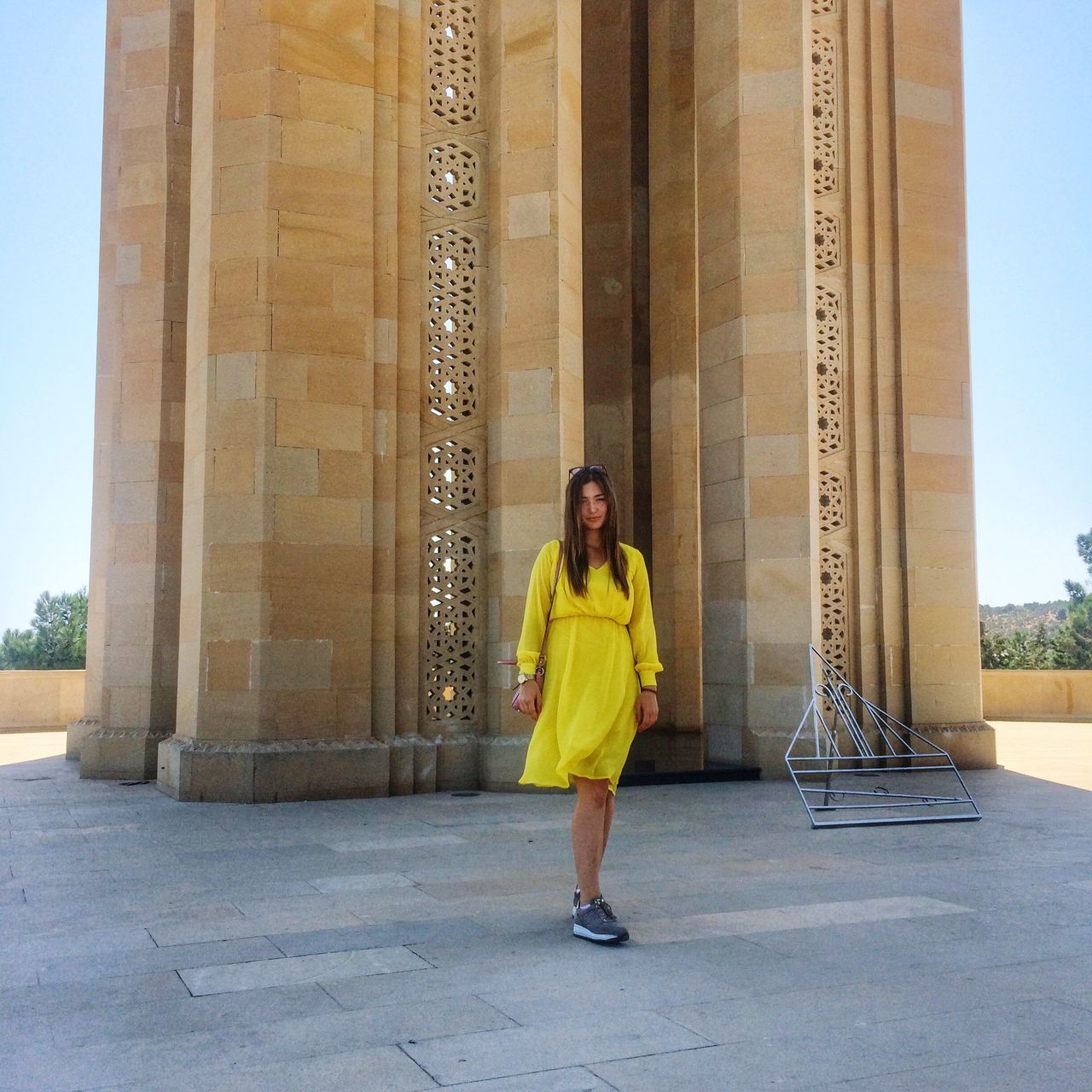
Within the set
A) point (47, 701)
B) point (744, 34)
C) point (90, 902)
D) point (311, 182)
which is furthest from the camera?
point (47, 701)

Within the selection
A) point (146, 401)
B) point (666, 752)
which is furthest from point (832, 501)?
point (146, 401)

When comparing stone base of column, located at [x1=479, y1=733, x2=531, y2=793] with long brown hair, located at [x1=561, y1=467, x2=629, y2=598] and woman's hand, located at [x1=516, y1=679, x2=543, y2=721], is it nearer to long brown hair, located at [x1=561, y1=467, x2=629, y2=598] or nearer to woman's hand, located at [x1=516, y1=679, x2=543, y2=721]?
woman's hand, located at [x1=516, y1=679, x2=543, y2=721]

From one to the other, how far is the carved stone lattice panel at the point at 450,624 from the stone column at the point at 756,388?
8.61ft

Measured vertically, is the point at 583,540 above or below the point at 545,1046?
above

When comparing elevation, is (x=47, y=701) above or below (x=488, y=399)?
below

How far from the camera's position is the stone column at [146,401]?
10797 millimetres

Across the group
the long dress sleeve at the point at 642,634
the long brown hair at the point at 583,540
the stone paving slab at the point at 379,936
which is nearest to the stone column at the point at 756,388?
the long dress sleeve at the point at 642,634

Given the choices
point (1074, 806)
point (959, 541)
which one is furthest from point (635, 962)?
point (959, 541)

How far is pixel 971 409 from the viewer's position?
491 inches

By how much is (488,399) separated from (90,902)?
5.89 meters

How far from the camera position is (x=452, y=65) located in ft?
33.8

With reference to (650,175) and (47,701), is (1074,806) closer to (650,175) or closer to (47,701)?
(650,175)

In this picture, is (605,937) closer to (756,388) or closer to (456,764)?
(456,764)

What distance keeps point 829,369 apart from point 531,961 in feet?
30.8
